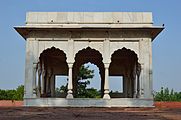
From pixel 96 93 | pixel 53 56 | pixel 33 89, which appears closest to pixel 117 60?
pixel 53 56

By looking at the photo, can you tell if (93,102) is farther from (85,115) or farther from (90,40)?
(85,115)

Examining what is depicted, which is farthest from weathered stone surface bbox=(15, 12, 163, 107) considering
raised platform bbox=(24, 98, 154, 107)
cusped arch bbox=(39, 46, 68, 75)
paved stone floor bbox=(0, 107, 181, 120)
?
paved stone floor bbox=(0, 107, 181, 120)

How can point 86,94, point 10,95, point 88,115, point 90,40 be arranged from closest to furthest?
point 88,115 < point 90,40 < point 86,94 < point 10,95

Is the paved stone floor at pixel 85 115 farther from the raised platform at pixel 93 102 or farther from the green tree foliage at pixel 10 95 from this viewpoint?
the green tree foliage at pixel 10 95

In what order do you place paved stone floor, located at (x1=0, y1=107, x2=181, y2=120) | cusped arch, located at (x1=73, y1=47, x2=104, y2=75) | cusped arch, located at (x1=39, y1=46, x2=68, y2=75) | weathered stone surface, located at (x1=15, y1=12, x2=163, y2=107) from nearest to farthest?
paved stone floor, located at (x1=0, y1=107, x2=181, y2=120) < weathered stone surface, located at (x1=15, y1=12, x2=163, y2=107) < cusped arch, located at (x1=39, y1=46, x2=68, y2=75) < cusped arch, located at (x1=73, y1=47, x2=104, y2=75)

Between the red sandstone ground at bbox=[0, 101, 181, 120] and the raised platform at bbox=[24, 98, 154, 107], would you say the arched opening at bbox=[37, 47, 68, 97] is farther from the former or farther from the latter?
the red sandstone ground at bbox=[0, 101, 181, 120]

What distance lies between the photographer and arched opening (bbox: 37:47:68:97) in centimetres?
2103

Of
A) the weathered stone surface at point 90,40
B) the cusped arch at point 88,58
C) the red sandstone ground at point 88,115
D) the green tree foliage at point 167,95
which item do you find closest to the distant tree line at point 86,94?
the green tree foliage at point 167,95

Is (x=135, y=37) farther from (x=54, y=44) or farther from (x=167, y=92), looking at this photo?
(x=167, y=92)

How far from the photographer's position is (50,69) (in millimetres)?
24438

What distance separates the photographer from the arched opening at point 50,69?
2103cm

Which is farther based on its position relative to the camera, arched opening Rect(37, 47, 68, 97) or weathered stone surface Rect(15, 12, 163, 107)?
arched opening Rect(37, 47, 68, 97)

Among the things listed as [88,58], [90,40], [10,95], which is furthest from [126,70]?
[10,95]

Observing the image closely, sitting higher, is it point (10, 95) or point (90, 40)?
point (90, 40)
